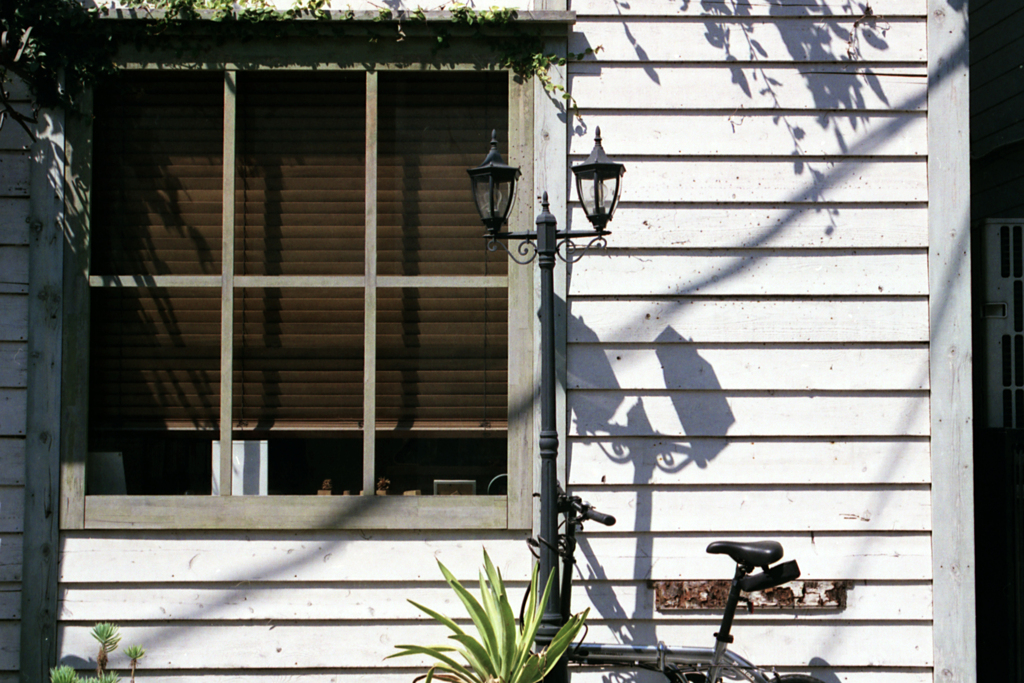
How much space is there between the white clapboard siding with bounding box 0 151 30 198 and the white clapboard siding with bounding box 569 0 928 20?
8.29 feet

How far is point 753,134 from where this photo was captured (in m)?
3.37

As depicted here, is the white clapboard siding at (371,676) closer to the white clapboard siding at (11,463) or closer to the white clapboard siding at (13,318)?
the white clapboard siding at (11,463)

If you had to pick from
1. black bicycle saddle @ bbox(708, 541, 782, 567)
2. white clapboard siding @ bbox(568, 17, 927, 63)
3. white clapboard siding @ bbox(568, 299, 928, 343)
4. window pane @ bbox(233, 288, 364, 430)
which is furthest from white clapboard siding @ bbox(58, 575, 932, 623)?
white clapboard siding @ bbox(568, 17, 927, 63)

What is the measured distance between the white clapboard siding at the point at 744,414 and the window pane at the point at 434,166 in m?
0.78

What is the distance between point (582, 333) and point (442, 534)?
107cm

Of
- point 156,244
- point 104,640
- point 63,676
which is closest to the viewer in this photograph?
point 63,676

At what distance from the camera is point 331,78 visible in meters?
3.46

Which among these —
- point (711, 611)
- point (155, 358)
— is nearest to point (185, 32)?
point (155, 358)

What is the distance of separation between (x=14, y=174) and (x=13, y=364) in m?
0.84

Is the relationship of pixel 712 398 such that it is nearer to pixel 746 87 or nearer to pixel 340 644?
pixel 746 87

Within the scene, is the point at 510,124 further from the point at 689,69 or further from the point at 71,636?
the point at 71,636

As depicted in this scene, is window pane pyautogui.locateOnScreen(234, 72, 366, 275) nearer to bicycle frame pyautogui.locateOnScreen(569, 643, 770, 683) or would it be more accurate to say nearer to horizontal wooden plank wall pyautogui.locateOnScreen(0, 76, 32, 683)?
horizontal wooden plank wall pyautogui.locateOnScreen(0, 76, 32, 683)

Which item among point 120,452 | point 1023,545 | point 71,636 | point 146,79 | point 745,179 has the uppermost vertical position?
point 146,79

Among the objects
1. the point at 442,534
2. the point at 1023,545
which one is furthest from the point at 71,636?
the point at 1023,545
